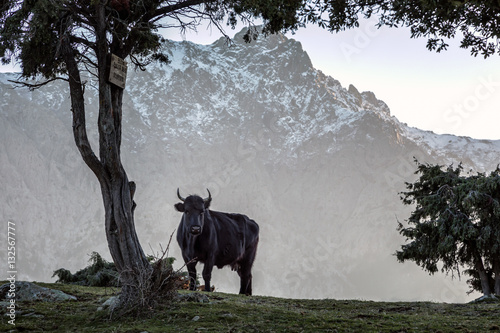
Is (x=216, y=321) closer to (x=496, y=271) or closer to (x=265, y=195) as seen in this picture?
(x=496, y=271)

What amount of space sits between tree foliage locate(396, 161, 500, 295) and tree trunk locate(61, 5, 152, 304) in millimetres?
16276

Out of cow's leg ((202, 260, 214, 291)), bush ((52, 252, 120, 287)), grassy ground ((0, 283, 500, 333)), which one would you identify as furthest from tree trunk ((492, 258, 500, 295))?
bush ((52, 252, 120, 287))

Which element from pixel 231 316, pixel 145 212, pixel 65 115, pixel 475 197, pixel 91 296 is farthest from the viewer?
pixel 65 115

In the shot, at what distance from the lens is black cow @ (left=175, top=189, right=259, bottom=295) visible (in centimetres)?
1820

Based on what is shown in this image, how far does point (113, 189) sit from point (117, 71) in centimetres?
262

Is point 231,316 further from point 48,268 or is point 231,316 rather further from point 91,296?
point 48,268

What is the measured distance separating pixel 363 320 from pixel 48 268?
166135 millimetres

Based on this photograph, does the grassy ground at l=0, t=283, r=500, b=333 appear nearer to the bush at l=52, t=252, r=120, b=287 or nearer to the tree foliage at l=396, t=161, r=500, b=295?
the bush at l=52, t=252, r=120, b=287

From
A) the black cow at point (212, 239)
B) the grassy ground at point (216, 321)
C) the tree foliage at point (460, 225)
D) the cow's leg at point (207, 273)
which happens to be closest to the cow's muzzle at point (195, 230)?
the black cow at point (212, 239)

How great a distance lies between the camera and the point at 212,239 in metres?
19.6

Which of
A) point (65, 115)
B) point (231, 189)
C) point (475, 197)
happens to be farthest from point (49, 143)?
point (475, 197)

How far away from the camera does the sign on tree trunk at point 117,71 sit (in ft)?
33.5

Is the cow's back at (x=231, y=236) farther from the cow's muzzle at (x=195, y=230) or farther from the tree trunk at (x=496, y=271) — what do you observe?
the tree trunk at (x=496, y=271)

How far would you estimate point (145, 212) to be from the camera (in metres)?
174
